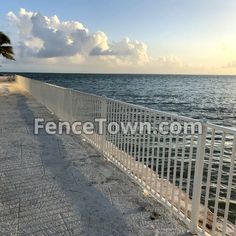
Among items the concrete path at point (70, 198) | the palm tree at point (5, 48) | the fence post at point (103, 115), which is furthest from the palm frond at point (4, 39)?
the fence post at point (103, 115)

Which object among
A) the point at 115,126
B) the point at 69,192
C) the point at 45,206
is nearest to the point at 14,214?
the point at 45,206

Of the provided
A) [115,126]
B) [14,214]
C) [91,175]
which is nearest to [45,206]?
[14,214]

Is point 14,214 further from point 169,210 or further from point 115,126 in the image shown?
point 115,126

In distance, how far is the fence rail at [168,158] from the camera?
3514 mm

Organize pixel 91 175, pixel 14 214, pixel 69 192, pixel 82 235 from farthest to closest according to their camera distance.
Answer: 1. pixel 91 175
2. pixel 69 192
3. pixel 14 214
4. pixel 82 235

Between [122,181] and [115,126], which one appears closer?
[122,181]

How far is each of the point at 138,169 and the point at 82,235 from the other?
181 centimetres

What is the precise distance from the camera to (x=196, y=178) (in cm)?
369

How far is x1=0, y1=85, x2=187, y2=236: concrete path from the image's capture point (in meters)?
3.78

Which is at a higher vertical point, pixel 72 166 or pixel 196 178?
pixel 196 178

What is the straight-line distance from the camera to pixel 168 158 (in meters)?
4.51

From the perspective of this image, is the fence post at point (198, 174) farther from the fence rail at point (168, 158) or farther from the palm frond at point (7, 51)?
the palm frond at point (7, 51)

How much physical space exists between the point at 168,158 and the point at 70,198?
148cm

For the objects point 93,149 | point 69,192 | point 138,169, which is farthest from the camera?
point 93,149
